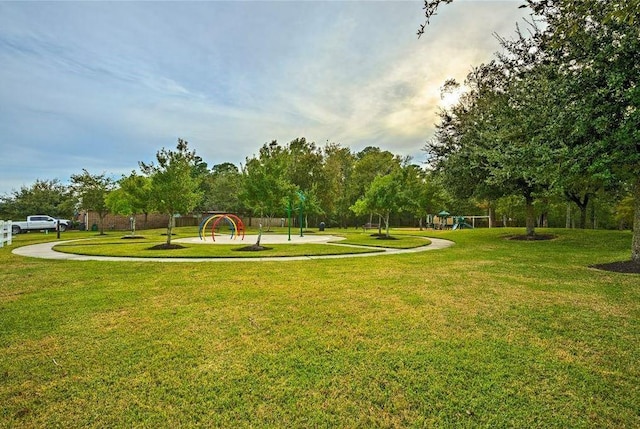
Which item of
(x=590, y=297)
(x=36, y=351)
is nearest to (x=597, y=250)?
(x=590, y=297)

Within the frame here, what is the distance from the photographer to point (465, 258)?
34.6 feet

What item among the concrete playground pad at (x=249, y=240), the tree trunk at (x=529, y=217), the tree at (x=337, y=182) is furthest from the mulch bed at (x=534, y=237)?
the tree at (x=337, y=182)

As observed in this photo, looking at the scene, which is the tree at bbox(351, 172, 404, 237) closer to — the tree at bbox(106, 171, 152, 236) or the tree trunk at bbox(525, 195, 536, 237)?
the tree trunk at bbox(525, 195, 536, 237)

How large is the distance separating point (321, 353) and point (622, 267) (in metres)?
9.04

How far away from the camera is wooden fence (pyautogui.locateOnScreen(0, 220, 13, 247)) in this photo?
16.2m

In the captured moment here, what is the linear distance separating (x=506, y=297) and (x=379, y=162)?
35436mm

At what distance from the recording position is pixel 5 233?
17469 mm

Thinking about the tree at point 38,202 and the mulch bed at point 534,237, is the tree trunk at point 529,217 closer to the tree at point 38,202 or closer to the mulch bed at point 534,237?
the mulch bed at point 534,237

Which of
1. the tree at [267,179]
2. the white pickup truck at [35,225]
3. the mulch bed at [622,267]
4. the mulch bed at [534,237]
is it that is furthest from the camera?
the white pickup truck at [35,225]

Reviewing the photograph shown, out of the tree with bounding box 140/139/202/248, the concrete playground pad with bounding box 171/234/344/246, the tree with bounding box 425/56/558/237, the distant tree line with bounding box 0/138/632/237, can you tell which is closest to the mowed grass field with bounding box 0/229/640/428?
the tree with bounding box 425/56/558/237

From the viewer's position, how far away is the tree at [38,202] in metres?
31.8

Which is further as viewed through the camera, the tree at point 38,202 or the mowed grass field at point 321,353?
the tree at point 38,202

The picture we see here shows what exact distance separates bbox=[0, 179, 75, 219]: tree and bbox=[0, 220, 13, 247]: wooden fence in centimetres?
1516

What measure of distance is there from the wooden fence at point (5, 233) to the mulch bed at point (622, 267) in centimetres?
2398
